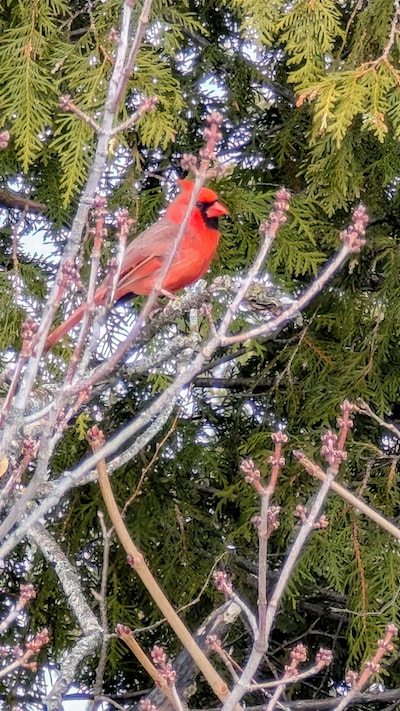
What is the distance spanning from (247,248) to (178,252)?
1.67ft

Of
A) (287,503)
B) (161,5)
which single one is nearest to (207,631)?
(287,503)

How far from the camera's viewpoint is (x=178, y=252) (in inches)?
129

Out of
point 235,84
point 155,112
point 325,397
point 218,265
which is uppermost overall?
point 235,84

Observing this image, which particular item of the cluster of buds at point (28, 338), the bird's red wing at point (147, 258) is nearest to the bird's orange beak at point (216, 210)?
the bird's red wing at point (147, 258)

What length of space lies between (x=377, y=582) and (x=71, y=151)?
1656mm

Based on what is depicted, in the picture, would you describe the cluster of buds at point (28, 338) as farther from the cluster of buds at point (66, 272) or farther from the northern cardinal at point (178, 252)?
the northern cardinal at point (178, 252)

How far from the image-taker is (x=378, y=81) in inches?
117

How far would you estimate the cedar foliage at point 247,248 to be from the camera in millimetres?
3191

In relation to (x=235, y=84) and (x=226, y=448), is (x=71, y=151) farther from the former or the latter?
(x=226, y=448)

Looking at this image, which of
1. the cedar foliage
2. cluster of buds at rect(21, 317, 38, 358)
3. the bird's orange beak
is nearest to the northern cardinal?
the bird's orange beak

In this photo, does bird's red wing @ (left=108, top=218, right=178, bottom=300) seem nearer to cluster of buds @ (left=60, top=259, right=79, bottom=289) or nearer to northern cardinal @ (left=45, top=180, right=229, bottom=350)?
northern cardinal @ (left=45, top=180, right=229, bottom=350)

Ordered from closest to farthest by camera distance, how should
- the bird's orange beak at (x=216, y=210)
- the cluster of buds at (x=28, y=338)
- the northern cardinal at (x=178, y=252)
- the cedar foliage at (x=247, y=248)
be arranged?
the cluster of buds at (x=28, y=338), the cedar foliage at (x=247, y=248), the northern cardinal at (x=178, y=252), the bird's orange beak at (x=216, y=210)

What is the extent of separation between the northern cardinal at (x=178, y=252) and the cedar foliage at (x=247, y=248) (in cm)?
17

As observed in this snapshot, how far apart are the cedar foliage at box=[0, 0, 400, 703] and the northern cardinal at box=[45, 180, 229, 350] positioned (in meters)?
0.17
